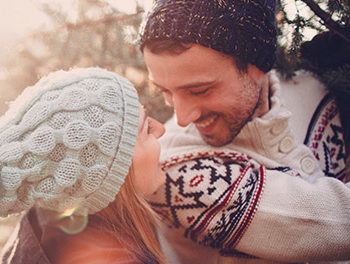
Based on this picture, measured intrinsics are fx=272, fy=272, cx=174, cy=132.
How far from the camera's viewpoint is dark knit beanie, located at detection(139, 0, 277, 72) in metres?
1.57

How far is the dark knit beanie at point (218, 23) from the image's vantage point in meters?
1.57

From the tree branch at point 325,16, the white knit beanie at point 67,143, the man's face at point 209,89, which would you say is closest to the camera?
the white knit beanie at point 67,143

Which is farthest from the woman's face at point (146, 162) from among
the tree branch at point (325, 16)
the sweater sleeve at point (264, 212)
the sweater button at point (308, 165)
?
the tree branch at point (325, 16)

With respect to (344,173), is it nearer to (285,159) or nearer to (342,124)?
(342,124)

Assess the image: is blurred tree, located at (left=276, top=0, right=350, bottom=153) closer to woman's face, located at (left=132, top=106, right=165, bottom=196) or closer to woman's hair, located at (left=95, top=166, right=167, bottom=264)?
woman's face, located at (left=132, top=106, right=165, bottom=196)

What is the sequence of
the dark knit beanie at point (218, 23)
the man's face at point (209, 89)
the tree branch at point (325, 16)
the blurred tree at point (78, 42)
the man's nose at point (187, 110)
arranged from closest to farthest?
1. the tree branch at point (325, 16)
2. the dark knit beanie at point (218, 23)
3. the man's face at point (209, 89)
4. the man's nose at point (187, 110)
5. the blurred tree at point (78, 42)

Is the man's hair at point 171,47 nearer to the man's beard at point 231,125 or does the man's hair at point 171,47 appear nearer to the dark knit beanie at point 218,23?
the dark knit beanie at point 218,23

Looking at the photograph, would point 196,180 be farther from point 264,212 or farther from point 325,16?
point 325,16

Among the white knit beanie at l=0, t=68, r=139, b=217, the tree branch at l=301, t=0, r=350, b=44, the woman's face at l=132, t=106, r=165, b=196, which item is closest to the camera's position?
the white knit beanie at l=0, t=68, r=139, b=217

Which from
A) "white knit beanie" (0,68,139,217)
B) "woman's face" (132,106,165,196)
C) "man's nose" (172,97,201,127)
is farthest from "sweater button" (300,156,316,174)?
"white knit beanie" (0,68,139,217)

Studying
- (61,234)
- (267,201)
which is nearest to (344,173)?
(267,201)

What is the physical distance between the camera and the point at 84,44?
238 centimetres

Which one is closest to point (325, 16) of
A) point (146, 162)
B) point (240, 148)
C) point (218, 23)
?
point (218, 23)

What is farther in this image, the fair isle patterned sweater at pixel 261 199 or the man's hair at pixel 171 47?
the man's hair at pixel 171 47
